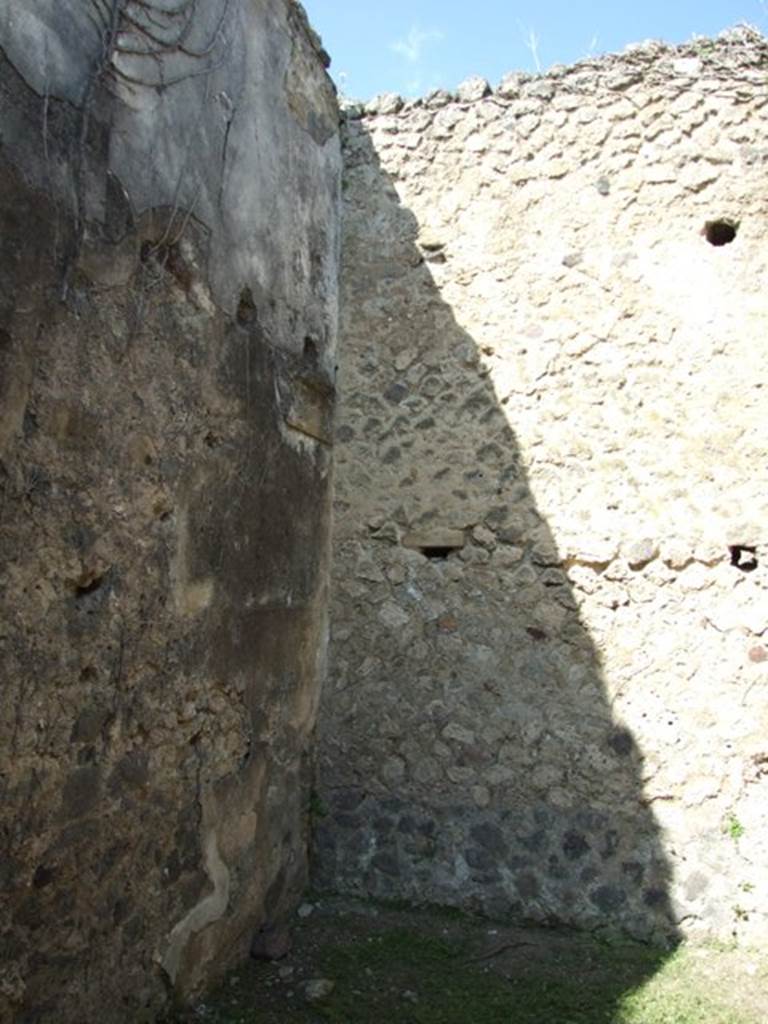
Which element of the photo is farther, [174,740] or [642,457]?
[642,457]

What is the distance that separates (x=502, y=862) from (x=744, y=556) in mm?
1533

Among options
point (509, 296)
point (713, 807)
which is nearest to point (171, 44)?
point (509, 296)

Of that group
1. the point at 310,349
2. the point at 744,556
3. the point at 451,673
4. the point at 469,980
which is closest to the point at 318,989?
the point at 469,980

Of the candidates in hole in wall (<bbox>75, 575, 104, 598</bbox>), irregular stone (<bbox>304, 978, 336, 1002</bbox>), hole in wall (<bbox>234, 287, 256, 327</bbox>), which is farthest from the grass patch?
hole in wall (<bbox>234, 287, 256, 327</bbox>)

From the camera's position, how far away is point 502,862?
402cm

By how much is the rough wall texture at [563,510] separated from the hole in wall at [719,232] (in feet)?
0.04

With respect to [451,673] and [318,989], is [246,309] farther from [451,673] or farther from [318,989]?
[318,989]

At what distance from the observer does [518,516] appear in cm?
430

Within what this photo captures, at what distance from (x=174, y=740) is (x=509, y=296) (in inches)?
97.6

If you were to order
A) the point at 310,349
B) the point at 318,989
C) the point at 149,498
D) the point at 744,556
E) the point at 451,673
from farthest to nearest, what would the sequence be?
the point at 451,673, the point at 310,349, the point at 744,556, the point at 318,989, the point at 149,498

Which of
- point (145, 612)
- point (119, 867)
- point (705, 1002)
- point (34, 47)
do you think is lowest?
point (705, 1002)

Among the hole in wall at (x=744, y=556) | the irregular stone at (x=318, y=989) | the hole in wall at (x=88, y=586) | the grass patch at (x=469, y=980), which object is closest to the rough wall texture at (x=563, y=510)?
the hole in wall at (x=744, y=556)

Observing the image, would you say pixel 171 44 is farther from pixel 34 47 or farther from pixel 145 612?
pixel 145 612

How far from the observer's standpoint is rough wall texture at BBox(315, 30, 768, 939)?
3.92m
